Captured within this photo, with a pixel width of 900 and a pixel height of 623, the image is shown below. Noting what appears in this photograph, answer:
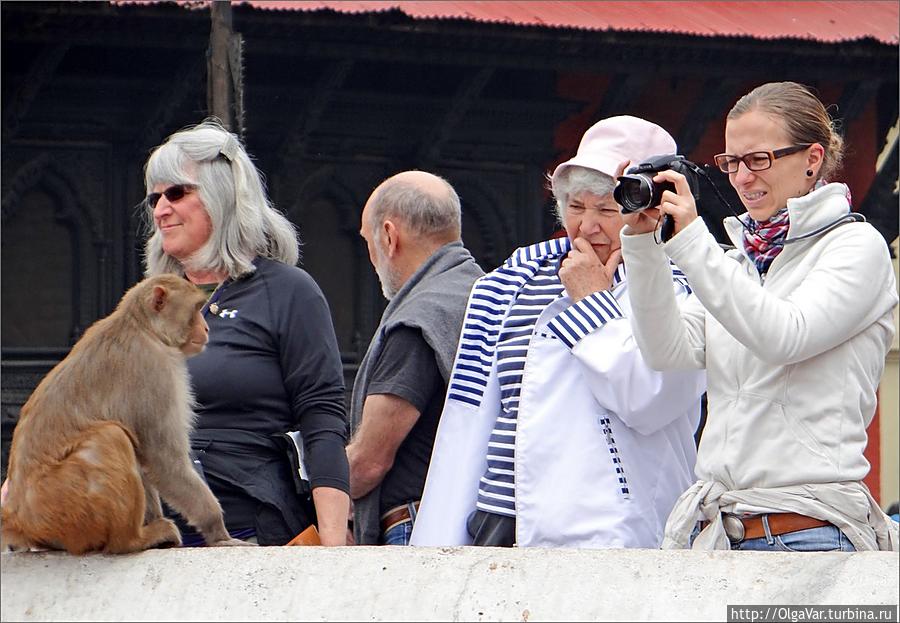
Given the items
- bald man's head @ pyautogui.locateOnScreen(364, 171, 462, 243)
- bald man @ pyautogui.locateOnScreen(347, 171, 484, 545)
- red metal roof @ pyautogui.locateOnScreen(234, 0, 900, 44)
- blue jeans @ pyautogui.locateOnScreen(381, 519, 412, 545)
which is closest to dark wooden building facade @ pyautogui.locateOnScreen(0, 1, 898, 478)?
red metal roof @ pyautogui.locateOnScreen(234, 0, 900, 44)

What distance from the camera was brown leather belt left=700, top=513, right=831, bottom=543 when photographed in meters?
3.09

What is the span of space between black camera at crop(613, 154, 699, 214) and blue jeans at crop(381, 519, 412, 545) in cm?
107

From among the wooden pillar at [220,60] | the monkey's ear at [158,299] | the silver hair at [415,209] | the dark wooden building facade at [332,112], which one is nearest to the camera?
the monkey's ear at [158,299]

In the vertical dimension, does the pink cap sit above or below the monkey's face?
above

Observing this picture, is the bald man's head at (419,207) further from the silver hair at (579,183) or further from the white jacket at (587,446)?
the white jacket at (587,446)

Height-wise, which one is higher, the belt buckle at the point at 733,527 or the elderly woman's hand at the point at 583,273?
the elderly woman's hand at the point at 583,273

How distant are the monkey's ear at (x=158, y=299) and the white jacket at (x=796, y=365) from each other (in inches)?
41.5

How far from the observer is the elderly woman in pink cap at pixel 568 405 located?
3521mm

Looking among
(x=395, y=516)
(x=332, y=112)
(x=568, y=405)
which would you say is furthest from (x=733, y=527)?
(x=332, y=112)

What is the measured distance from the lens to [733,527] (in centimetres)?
315

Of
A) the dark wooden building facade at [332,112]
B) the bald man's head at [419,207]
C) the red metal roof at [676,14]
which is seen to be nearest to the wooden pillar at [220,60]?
the red metal roof at [676,14]

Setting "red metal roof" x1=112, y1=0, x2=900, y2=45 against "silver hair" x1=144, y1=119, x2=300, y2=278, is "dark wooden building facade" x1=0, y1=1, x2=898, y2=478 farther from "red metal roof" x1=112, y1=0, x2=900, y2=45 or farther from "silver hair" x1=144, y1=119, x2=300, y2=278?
"silver hair" x1=144, y1=119, x2=300, y2=278

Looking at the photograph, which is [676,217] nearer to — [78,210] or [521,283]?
[521,283]

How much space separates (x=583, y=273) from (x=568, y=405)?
29 cm
